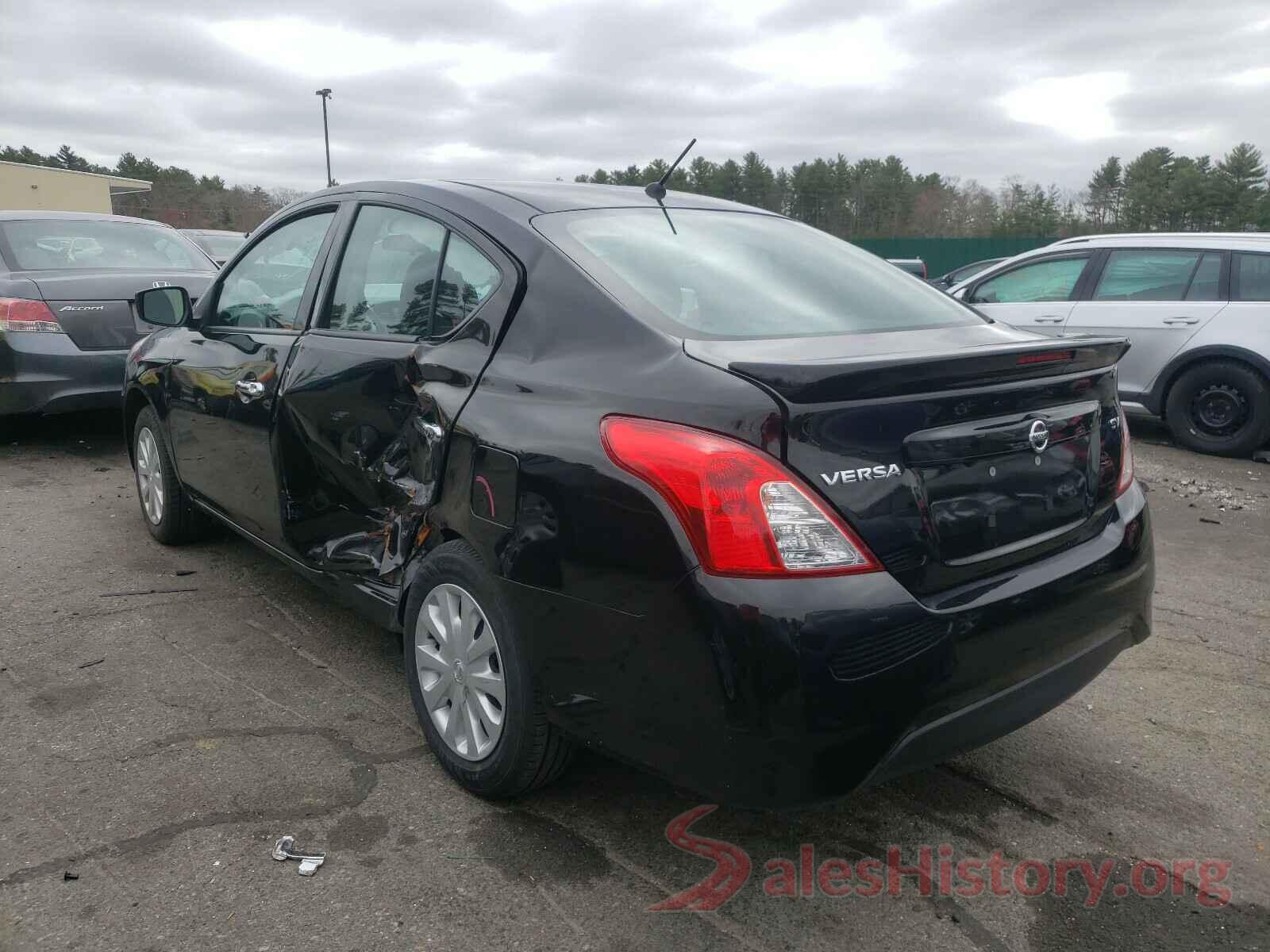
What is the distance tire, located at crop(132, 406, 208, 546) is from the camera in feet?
15.3

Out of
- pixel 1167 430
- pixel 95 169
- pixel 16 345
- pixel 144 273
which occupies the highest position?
pixel 95 169

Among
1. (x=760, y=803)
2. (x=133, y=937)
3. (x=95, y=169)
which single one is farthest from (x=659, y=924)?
(x=95, y=169)

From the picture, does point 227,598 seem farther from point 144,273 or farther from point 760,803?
Answer: point 144,273

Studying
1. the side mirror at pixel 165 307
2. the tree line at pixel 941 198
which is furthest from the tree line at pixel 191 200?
the side mirror at pixel 165 307

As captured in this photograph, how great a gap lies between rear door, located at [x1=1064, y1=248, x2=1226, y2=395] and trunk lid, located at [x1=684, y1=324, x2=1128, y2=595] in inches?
240

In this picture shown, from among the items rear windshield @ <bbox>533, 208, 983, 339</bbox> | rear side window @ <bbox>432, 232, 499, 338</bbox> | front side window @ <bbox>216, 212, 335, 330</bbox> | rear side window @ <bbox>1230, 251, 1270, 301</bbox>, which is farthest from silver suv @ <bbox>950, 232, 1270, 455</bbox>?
rear side window @ <bbox>432, 232, 499, 338</bbox>

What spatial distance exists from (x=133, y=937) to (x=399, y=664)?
4.90ft

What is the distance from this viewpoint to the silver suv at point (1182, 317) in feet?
24.7

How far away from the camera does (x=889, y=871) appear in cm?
243

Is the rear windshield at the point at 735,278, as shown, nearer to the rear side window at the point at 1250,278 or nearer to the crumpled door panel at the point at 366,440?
the crumpled door panel at the point at 366,440

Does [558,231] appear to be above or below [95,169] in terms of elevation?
below

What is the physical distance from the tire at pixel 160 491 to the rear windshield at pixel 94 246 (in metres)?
2.75

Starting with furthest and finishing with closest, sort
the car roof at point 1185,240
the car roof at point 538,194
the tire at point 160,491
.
Result: the car roof at point 1185,240
the tire at point 160,491
the car roof at point 538,194

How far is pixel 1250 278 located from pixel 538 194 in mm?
6758
